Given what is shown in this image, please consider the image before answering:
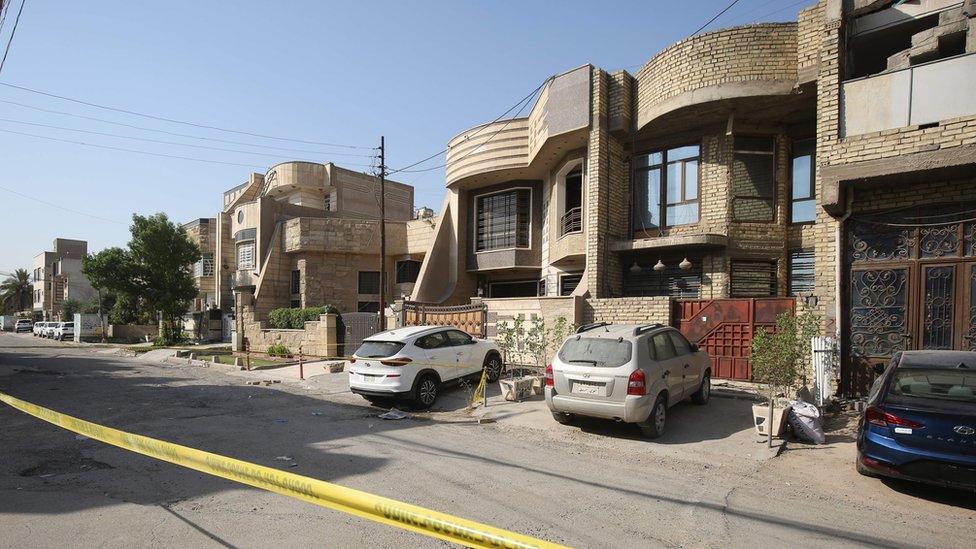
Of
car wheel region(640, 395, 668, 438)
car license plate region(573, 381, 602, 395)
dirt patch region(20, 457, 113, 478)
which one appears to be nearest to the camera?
dirt patch region(20, 457, 113, 478)

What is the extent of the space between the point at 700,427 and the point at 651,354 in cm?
158

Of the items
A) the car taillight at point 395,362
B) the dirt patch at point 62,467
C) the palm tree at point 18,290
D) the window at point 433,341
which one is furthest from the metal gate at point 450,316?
the palm tree at point 18,290

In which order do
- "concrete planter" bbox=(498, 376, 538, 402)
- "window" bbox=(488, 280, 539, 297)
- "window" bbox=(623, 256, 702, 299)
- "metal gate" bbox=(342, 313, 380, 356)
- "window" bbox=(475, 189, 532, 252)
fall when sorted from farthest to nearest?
"window" bbox=(488, 280, 539, 297) < "window" bbox=(475, 189, 532, 252) < "metal gate" bbox=(342, 313, 380, 356) < "window" bbox=(623, 256, 702, 299) < "concrete planter" bbox=(498, 376, 538, 402)

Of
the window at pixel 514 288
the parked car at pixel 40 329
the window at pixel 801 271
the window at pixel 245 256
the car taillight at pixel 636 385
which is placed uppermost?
the window at pixel 245 256

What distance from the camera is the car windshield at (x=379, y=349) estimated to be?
416 inches

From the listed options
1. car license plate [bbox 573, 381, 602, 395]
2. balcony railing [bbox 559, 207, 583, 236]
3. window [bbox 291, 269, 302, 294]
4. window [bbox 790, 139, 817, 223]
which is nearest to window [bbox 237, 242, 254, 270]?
window [bbox 291, 269, 302, 294]

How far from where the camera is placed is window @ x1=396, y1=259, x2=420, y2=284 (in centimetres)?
2708

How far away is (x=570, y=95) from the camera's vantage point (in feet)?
51.2

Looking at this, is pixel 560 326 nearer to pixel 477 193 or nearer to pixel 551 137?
pixel 551 137

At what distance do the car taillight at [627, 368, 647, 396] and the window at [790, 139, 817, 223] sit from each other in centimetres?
972

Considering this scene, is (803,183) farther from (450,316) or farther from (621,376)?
(450,316)

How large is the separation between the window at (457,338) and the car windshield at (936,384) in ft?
26.0

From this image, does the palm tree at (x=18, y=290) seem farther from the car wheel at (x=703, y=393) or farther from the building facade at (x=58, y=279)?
the car wheel at (x=703, y=393)

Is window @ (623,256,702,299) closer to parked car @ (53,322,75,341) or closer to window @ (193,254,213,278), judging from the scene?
window @ (193,254,213,278)
